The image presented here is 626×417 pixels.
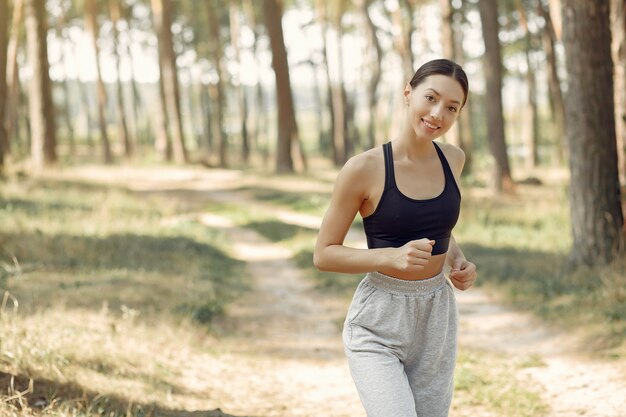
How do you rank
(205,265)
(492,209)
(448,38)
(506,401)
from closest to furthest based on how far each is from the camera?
(506,401) < (205,265) < (492,209) < (448,38)

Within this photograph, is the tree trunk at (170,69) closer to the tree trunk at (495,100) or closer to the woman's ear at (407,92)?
the tree trunk at (495,100)

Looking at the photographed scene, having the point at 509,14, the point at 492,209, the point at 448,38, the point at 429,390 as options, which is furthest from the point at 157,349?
the point at 509,14

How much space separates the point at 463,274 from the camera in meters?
3.32

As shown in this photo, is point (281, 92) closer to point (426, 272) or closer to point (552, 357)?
point (552, 357)

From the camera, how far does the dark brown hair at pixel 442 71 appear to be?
10.5ft

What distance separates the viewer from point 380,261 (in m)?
3.05

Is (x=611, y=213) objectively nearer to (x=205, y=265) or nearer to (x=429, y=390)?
(x=205, y=265)

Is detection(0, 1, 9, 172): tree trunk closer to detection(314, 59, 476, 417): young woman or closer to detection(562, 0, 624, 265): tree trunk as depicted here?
detection(562, 0, 624, 265): tree trunk

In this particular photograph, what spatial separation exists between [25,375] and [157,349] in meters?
1.82

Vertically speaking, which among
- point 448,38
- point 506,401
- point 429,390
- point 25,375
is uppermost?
point 448,38

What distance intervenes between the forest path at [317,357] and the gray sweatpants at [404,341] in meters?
2.81

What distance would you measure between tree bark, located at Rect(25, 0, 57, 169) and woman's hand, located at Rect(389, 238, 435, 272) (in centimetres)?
2045

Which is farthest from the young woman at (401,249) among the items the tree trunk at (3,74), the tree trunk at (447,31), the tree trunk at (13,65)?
the tree trunk at (13,65)

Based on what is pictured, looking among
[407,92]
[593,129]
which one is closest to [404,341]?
[407,92]
